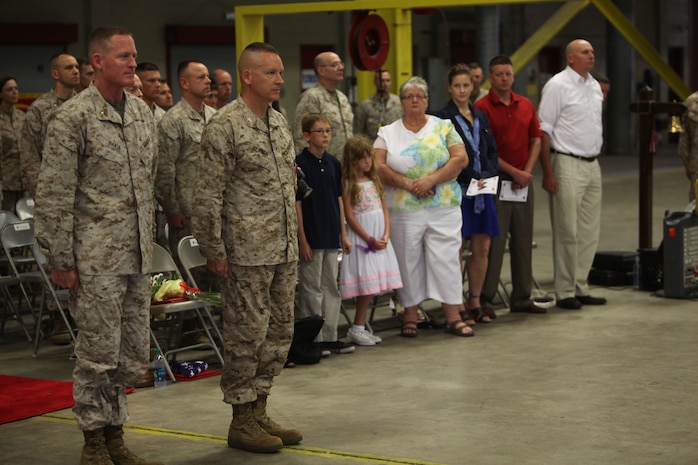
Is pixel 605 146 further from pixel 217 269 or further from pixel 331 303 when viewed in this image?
pixel 217 269

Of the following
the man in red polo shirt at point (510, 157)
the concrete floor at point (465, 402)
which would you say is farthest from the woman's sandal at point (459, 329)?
the man in red polo shirt at point (510, 157)

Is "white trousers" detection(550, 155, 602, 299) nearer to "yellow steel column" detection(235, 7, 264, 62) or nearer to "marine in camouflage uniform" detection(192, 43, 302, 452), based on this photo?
"yellow steel column" detection(235, 7, 264, 62)

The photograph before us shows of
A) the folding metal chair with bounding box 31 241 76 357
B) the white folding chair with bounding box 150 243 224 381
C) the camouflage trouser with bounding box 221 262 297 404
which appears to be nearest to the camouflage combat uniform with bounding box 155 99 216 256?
the white folding chair with bounding box 150 243 224 381

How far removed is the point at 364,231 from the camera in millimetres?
6980

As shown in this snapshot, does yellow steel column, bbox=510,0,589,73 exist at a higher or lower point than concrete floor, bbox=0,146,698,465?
higher

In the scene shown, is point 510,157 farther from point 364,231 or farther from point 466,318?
point 364,231

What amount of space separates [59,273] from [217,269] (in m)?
0.67

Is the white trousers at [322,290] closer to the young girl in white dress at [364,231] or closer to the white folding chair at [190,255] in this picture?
the young girl in white dress at [364,231]

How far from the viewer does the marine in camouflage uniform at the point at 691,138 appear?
862 cm

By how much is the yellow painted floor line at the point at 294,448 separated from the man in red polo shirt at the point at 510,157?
10.7 feet

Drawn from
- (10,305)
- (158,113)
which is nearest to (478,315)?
(158,113)

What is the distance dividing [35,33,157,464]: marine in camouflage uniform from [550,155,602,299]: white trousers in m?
4.27

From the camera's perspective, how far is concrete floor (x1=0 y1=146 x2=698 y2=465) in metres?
4.77

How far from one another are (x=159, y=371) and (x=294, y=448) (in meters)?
1.54
